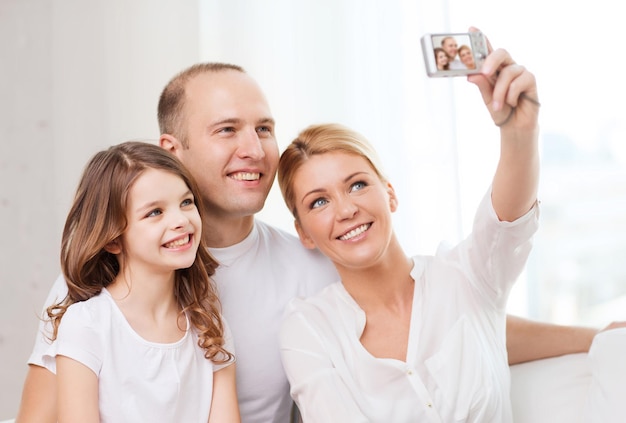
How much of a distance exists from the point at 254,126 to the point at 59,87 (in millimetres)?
1699

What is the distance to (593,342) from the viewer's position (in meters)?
1.86

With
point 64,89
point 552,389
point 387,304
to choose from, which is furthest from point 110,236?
point 64,89

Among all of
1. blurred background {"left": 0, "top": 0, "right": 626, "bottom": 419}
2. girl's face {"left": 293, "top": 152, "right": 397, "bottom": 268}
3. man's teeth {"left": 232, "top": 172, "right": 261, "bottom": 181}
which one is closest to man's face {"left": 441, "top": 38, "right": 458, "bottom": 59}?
girl's face {"left": 293, "top": 152, "right": 397, "bottom": 268}

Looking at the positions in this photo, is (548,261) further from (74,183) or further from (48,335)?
(48,335)

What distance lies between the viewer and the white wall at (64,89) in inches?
136

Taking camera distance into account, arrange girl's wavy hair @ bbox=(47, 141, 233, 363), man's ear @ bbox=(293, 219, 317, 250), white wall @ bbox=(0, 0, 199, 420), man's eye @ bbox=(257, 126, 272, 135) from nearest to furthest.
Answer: girl's wavy hair @ bbox=(47, 141, 233, 363) → man's ear @ bbox=(293, 219, 317, 250) → man's eye @ bbox=(257, 126, 272, 135) → white wall @ bbox=(0, 0, 199, 420)

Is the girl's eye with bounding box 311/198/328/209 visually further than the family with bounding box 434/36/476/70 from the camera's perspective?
Yes

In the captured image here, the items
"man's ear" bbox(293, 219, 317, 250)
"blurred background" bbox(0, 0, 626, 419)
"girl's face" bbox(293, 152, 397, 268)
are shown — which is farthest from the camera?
"blurred background" bbox(0, 0, 626, 419)

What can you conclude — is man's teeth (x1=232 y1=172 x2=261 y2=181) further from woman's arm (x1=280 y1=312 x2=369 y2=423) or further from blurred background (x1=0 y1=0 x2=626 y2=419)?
blurred background (x1=0 y1=0 x2=626 y2=419)

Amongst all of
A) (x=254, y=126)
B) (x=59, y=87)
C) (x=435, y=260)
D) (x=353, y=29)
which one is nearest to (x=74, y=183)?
(x=59, y=87)

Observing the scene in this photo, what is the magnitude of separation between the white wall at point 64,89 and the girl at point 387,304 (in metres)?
1.68

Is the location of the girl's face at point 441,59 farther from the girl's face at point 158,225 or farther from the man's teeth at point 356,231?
the girl's face at point 158,225

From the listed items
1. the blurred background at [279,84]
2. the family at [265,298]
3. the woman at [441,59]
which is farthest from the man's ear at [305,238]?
the blurred background at [279,84]

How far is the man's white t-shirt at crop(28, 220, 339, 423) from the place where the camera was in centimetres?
205
